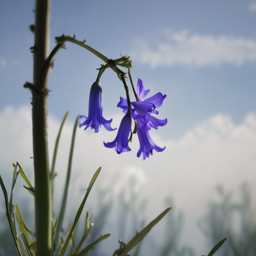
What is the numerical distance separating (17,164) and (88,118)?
187 mm

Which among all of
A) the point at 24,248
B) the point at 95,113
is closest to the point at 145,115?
the point at 95,113

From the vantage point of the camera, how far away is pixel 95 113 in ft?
1.50

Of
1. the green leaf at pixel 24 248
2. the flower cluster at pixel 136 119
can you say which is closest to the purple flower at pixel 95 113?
the flower cluster at pixel 136 119

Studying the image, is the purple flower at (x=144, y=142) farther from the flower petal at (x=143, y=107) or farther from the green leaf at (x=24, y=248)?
the green leaf at (x=24, y=248)

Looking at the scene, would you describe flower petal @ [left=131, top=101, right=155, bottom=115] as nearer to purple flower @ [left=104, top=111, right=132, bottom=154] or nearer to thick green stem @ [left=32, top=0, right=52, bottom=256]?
purple flower @ [left=104, top=111, right=132, bottom=154]

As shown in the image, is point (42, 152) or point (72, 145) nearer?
point (42, 152)

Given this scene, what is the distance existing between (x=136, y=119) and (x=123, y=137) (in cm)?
5

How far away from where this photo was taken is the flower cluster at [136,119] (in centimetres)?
41

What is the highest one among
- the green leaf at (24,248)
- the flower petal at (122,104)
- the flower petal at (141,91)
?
the flower petal at (141,91)

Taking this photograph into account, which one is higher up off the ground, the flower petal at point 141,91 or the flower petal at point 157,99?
the flower petal at point 141,91

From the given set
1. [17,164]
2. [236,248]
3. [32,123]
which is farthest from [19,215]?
[236,248]

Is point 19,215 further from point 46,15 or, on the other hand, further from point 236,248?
point 236,248

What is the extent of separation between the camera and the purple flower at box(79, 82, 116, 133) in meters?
0.44

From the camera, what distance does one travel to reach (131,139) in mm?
441
